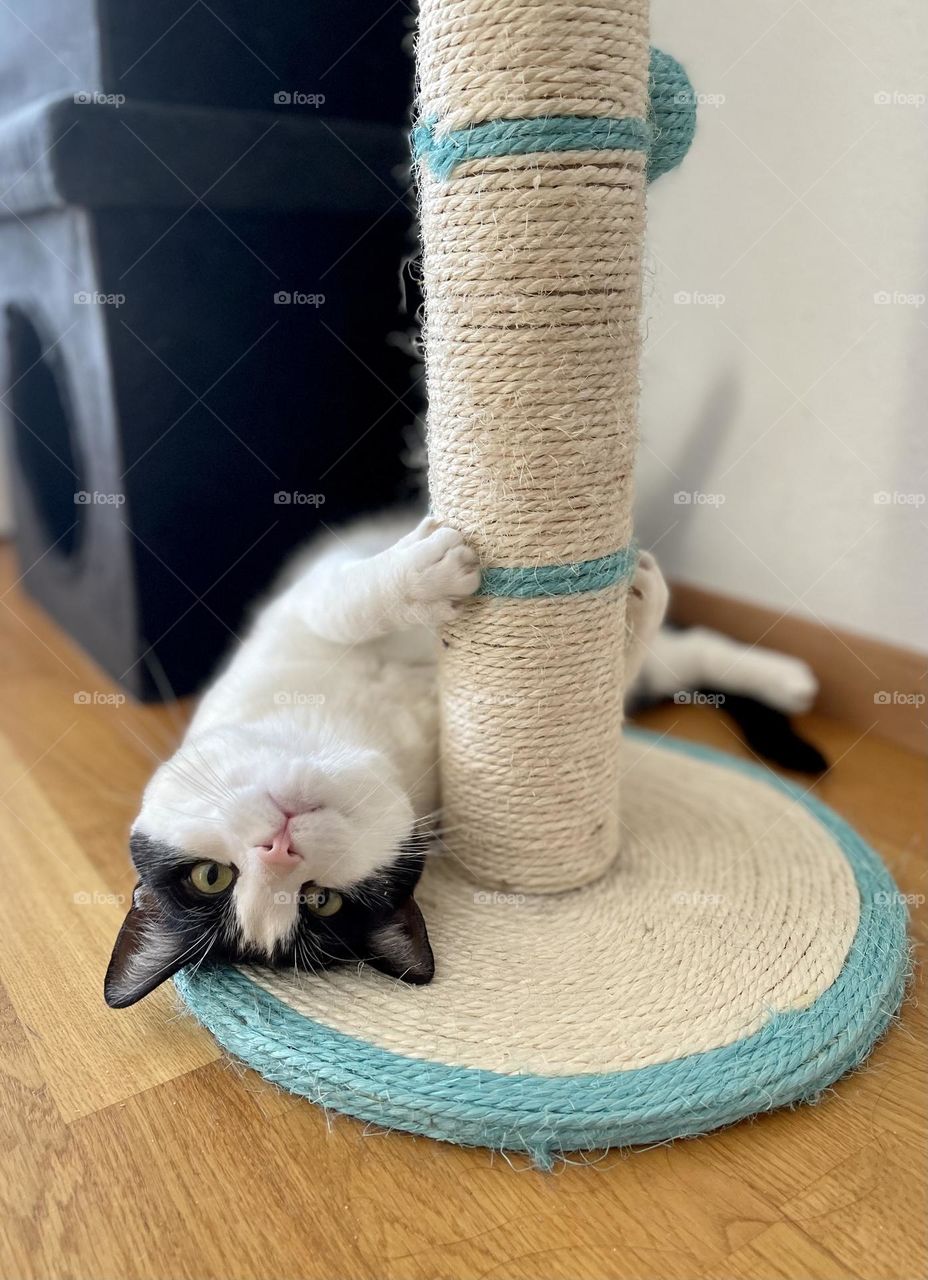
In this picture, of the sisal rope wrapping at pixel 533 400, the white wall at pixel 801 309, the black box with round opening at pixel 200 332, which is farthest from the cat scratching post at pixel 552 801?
the black box with round opening at pixel 200 332

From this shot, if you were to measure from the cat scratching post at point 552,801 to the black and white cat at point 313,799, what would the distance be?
52 mm

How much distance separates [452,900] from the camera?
44.5 inches

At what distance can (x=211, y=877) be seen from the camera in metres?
0.94

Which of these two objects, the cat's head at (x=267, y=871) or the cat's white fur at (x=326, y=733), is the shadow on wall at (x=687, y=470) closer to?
the cat's white fur at (x=326, y=733)

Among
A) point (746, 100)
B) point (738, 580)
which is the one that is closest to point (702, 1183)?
point (738, 580)

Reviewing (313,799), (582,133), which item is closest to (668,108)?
(582,133)

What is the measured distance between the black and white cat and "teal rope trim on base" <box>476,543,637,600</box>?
1.0 inches

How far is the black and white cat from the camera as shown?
927 millimetres

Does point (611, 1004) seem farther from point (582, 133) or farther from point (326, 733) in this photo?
point (582, 133)

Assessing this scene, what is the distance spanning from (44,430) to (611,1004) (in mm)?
1663

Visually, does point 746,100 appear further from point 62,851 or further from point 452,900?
point 62,851

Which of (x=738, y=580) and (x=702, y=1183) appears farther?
(x=738, y=580)

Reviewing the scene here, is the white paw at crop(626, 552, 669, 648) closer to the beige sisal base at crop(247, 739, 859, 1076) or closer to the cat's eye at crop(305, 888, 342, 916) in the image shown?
the beige sisal base at crop(247, 739, 859, 1076)

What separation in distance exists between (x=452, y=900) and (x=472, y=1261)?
418 millimetres
